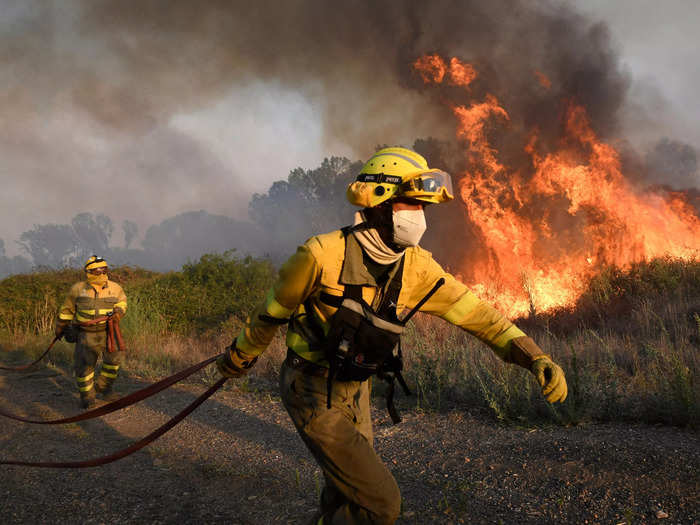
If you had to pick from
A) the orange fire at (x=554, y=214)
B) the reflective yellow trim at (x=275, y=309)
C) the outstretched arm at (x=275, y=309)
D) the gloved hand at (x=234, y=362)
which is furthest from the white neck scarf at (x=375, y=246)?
the orange fire at (x=554, y=214)

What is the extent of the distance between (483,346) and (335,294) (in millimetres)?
5636

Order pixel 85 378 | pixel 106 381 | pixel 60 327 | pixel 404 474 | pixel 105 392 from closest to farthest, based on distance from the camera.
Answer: pixel 404 474 < pixel 85 378 < pixel 60 327 < pixel 106 381 < pixel 105 392

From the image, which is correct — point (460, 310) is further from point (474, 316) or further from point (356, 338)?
point (356, 338)

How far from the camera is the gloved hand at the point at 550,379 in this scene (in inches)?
89.1

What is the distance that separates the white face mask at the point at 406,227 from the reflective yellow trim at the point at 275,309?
658 mm

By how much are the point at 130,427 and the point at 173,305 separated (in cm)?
850

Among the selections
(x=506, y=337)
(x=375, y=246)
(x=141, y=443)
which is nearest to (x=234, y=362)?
(x=141, y=443)

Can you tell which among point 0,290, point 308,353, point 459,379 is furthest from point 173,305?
point 308,353

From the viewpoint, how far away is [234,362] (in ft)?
8.29

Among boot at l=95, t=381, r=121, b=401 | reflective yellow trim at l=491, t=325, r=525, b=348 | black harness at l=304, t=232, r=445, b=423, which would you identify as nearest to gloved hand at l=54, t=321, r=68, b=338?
boot at l=95, t=381, r=121, b=401

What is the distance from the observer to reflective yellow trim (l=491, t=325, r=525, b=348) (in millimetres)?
2486

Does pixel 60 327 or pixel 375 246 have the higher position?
pixel 375 246

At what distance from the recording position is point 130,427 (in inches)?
230

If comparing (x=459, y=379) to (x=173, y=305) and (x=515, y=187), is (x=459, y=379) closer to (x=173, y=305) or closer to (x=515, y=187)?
(x=173, y=305)
